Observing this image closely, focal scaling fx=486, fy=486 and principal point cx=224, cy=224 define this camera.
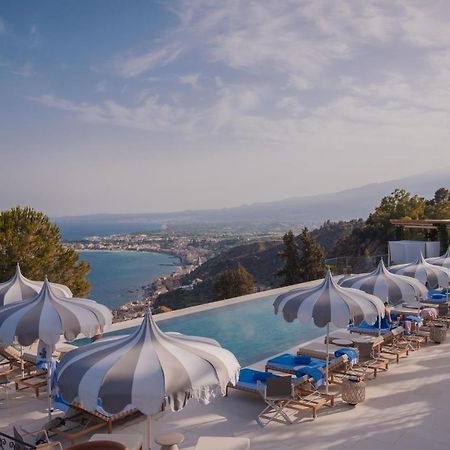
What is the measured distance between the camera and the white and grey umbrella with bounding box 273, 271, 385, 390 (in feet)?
26.1

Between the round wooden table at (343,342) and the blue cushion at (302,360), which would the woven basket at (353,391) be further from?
the round wooden table at (343,342)

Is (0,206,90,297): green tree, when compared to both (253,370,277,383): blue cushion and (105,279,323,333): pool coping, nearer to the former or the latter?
(105,279,323,333): pool coping

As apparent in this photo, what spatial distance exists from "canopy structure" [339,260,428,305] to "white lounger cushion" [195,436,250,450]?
18.2 feet

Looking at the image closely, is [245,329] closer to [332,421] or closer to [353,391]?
[353,391]

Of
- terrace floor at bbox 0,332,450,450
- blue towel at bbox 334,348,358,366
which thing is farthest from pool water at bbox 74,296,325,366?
terrace floor at bbox 0,332,450,450

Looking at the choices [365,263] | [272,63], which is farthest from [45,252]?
[365,263]

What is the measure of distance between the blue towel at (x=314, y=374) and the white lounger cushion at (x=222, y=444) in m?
2.81

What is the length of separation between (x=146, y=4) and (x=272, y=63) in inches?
263

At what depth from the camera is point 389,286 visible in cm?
1052

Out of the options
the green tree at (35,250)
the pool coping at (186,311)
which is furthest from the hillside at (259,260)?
the pool coping at (186,311)

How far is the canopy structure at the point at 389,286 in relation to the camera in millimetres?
10461

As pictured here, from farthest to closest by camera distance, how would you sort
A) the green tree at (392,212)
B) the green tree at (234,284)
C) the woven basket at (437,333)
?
the green tree at (392,212), the green tree at (234,284), the woven basket at (437,333)

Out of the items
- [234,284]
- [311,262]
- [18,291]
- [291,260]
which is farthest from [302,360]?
[291,260]

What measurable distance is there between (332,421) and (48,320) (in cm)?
459
